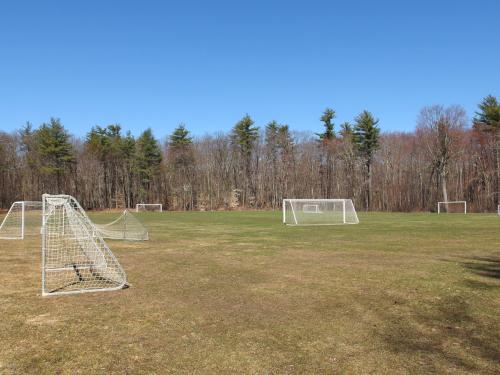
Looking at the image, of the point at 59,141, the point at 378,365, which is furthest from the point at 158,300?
the point at 59,141

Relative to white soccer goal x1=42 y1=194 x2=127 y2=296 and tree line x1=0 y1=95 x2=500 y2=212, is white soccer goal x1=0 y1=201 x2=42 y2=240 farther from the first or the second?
tree line x1=0 y1=95 x2=500 y2=212

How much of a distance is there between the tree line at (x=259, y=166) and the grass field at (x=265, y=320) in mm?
49989

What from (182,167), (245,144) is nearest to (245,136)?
(245,144)

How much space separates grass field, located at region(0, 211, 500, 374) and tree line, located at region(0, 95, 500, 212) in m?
50.0

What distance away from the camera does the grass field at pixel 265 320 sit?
15.0 ft

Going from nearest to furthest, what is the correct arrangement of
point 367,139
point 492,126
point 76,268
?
point 76,268, point 492,126, point 367,139

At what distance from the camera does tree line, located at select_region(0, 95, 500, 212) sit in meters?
55.7

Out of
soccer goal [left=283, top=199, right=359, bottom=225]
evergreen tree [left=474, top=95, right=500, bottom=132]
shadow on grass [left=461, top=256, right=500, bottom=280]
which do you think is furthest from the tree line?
shadow on grass [left=461, top=256, right=500, bottom=280]

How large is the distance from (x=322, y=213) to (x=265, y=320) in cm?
3164

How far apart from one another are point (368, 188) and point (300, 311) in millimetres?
59932

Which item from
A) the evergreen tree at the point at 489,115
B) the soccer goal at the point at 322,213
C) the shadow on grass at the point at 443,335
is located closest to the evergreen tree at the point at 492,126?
the evergreen tree at the point at 489,115

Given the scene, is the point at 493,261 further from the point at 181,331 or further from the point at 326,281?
the point at 181,331

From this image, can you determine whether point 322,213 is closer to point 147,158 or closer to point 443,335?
point 443,335

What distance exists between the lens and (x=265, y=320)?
6.18m
